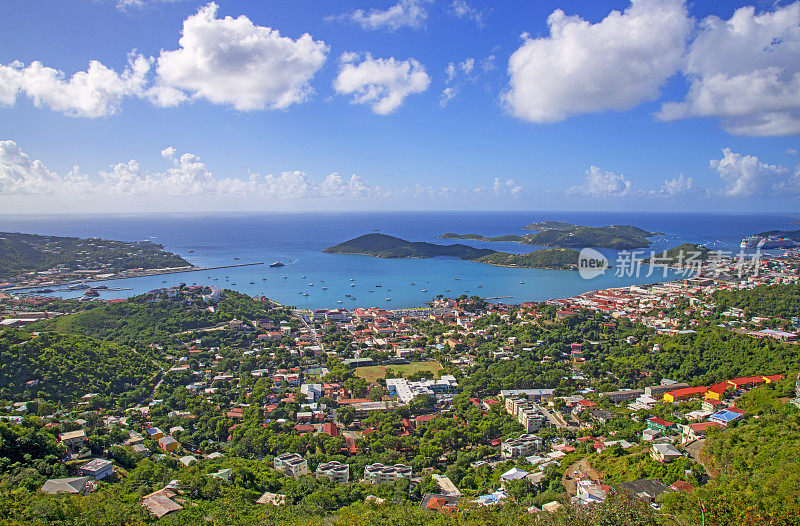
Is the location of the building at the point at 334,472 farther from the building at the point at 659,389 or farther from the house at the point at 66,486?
the building at the point at 659,389

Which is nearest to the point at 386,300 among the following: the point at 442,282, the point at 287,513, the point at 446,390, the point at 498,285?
the point at 442,282

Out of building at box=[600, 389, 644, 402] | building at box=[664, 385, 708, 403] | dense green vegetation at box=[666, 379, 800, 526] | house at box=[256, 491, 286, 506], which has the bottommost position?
building at box=[600, 389, 644, 402]

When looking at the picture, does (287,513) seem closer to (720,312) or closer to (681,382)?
(681,382)

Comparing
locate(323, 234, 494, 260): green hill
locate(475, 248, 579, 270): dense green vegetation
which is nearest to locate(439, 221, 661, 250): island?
locate(475, 248, 579, 270): dense green vegetation

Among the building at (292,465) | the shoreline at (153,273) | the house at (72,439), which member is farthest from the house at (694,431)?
the shoreline at (153,273)

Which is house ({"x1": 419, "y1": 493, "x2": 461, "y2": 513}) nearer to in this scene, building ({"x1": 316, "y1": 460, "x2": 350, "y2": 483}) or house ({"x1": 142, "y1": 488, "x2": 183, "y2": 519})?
building ({"x1": 316, "y1": 460, "x2": 350, "y2": 483})

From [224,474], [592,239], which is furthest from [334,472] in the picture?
[592,239]
